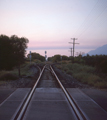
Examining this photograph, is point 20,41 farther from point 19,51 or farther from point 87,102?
point 87,102

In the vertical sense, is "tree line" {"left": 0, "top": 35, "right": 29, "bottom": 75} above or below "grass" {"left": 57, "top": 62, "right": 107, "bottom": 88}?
above

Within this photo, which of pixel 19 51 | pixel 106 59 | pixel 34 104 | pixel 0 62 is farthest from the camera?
pixel 106 59

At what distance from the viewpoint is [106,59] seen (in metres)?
28.3

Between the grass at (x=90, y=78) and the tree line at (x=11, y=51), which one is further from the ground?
the tree line at (x=11, y=51)

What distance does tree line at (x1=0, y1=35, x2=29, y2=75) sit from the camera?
62.4 feet

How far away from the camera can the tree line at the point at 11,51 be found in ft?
62.4

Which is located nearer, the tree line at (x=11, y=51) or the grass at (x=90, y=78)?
the grass at (x=90, y=78)

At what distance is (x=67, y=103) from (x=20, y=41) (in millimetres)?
14930

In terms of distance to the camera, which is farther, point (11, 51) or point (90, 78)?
point (11, 51)

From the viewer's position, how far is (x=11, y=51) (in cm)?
1966

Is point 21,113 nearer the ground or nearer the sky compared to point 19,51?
nearer the ground

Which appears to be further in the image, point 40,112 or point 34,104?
point 34,104

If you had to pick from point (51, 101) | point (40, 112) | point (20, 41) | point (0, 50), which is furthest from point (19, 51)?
point (40, 112)

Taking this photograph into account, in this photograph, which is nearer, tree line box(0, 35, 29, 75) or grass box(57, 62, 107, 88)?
grass box(57, 62, 107, 88)
